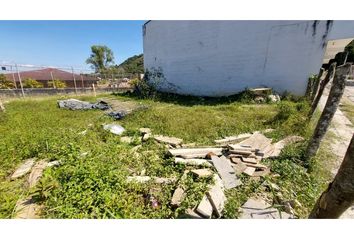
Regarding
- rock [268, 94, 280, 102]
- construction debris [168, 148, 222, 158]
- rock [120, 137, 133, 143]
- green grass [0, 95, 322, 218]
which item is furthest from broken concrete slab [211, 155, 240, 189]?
rock [268, 94, 280, 102]

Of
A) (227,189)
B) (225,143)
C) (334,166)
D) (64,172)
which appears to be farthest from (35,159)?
(334,166)

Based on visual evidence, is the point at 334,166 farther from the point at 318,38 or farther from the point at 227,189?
the point at 318,38

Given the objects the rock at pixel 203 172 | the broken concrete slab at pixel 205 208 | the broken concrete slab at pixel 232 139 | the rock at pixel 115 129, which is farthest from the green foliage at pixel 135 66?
the broken concrete slab at pixel 205 208

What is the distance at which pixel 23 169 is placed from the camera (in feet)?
11.0

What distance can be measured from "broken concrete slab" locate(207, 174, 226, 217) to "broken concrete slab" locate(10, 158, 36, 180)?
10.3 ft

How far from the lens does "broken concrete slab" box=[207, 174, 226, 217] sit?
239 centimetres

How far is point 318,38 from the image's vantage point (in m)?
8.58

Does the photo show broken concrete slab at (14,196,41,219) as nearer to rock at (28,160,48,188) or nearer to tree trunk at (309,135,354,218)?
rock at (28,160,48,188)

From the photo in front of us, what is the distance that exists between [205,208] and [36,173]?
2.78 meters

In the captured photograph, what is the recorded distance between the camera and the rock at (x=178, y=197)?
99.3 inches

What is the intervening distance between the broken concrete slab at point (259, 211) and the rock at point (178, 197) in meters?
0.80

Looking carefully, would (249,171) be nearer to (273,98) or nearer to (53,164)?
(53,164)

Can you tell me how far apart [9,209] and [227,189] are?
290 cm

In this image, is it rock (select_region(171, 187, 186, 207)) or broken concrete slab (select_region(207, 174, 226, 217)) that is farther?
rock (select_region(171, 187, 186, 207))
